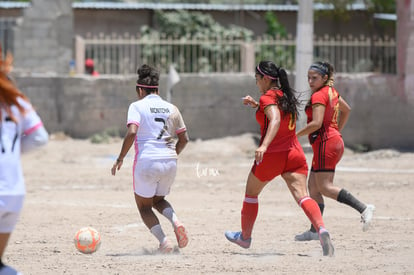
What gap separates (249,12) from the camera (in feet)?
84.7

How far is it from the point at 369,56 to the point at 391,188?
6.69 metres

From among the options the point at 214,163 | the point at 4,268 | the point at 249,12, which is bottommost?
the point at 214,163

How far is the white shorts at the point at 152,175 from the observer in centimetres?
802

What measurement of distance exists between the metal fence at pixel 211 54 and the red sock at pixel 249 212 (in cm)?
1049

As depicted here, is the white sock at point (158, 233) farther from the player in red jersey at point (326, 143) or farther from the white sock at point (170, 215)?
the player in red jersey at point (326, 143)

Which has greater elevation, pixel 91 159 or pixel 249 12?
pixel 249 12

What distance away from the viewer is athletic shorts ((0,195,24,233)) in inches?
192

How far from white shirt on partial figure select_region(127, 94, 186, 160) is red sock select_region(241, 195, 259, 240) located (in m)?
0.83

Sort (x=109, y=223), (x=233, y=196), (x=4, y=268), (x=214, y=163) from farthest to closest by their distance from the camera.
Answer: (x=214, y=163), (x=233, y=196), (x=109, y=223), (x=4, y=268)

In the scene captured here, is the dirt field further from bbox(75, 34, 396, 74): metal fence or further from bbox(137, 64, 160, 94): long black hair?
bbox(75, 34, 396, 74): metal fence

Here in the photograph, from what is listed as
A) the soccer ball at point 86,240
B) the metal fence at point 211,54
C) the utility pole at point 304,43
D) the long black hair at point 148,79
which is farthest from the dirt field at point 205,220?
the metal fence at point 211,54

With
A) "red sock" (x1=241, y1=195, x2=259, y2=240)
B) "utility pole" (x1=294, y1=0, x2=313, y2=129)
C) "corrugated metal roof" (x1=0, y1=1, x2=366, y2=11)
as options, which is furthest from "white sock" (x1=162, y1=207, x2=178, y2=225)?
"corrugated metal roof" (x1=0, y1=1, x2=366, y2=11)

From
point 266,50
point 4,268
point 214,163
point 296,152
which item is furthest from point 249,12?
point 4,268

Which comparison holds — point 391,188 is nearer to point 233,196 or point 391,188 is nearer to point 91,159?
point 233,196
